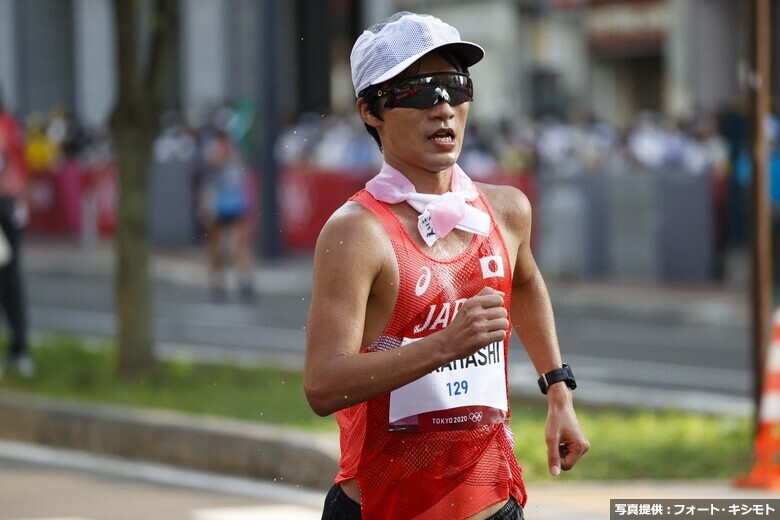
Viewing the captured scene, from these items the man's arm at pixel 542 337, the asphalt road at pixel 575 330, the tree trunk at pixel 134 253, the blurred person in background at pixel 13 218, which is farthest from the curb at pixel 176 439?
the man's arm at pixel 542 337

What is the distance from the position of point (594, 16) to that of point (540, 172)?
2074cm

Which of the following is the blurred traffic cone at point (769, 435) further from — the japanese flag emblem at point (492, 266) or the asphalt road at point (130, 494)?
the japanese flag emblem at point (492, 266)

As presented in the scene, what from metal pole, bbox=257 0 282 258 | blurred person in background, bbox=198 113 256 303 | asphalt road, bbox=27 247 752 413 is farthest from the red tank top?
metal pole, bbox=257 0 282 258

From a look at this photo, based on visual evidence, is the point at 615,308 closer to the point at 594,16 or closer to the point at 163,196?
the point at 163,196

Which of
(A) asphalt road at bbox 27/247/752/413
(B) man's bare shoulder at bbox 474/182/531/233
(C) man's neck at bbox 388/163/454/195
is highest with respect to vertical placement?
(C) man's neck at bbox 388/163/454/195

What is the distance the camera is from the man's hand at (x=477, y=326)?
330 cm

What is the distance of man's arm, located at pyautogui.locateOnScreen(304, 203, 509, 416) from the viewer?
333 centimetres

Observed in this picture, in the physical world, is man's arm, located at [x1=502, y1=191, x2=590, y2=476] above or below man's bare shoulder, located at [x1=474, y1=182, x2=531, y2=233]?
below

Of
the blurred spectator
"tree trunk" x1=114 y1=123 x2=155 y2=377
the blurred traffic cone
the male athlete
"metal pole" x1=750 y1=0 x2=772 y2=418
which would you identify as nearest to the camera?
the male athlete

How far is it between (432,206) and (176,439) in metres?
5.58

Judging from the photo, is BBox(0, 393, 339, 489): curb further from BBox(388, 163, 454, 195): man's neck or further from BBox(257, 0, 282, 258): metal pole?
BBox(257, 0, 282, 258): metal pole

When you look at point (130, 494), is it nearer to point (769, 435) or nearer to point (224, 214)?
point (769, 435)

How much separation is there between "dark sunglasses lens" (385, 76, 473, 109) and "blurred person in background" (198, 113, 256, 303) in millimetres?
14874

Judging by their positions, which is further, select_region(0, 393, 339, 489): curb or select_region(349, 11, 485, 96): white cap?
select_region(0, 393, 339, 489): curb
